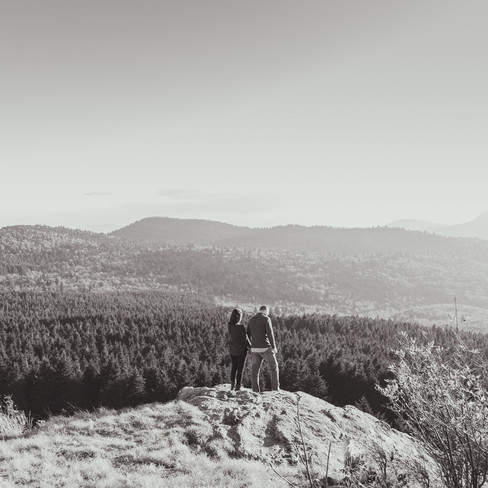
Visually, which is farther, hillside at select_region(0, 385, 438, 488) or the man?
the man

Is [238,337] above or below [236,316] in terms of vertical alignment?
below

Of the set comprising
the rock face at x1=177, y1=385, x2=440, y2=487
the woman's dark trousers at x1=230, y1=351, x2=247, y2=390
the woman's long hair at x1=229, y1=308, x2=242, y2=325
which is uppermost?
the woman's long hair at x1=229, y1=308, x2=242, y2=325

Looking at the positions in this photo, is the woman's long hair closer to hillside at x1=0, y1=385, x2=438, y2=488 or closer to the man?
the man

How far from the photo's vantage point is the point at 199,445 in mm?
12773

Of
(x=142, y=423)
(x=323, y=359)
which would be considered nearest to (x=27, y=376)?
(x=323, y=359)

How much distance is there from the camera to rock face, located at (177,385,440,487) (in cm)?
1224

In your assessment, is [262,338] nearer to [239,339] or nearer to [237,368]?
[239,339]

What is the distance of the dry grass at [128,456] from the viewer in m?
10.4

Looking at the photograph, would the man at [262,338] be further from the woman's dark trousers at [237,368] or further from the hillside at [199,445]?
the hillside at [199,445]

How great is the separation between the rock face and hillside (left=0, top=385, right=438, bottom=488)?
3 cm

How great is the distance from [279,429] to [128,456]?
15.1ft

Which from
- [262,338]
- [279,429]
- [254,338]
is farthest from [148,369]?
[279,429]

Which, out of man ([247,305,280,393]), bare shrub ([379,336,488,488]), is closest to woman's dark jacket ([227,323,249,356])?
man ([247,305,280,393])

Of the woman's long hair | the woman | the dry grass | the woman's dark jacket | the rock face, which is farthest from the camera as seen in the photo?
the woman's dark jacket
